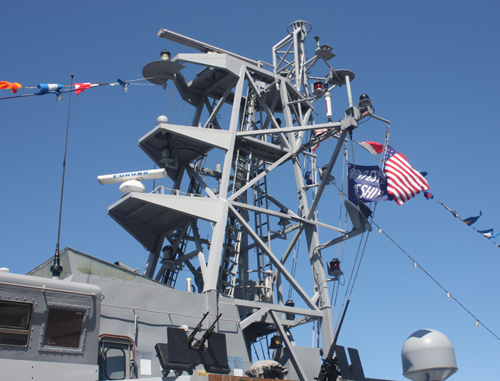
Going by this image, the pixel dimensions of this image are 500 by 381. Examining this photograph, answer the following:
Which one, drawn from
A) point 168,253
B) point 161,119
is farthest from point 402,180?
point 168,253

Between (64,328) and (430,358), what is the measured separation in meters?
8.56

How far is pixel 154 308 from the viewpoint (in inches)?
567

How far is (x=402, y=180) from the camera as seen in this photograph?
18.7 metres

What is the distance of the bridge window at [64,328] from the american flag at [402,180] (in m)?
11.8

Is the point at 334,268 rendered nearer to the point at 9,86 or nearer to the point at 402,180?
the point at 402,180

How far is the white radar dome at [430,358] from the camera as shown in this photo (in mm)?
13250

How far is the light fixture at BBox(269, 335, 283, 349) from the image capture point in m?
18.6

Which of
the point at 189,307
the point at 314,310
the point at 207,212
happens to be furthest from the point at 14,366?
the point at 314,310

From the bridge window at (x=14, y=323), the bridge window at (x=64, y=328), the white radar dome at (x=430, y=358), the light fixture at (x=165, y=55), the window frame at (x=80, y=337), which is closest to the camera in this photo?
the bridge window at (x=14, y=323)

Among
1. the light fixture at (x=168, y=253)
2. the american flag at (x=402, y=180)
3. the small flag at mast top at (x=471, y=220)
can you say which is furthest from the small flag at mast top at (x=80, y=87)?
the small flag at mast top at (x=471, y=220)

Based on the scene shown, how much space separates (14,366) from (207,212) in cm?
917

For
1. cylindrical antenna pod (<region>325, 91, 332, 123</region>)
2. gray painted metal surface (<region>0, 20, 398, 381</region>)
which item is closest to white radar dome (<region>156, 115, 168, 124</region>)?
gray painted metal surface (<region>0, 20, 398, 381</region>)

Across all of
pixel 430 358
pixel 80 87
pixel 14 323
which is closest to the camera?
pixel 14 323

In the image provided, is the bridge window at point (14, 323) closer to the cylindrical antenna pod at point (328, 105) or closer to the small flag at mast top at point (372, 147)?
the cylindrical antenna pod at point (328, 105)
